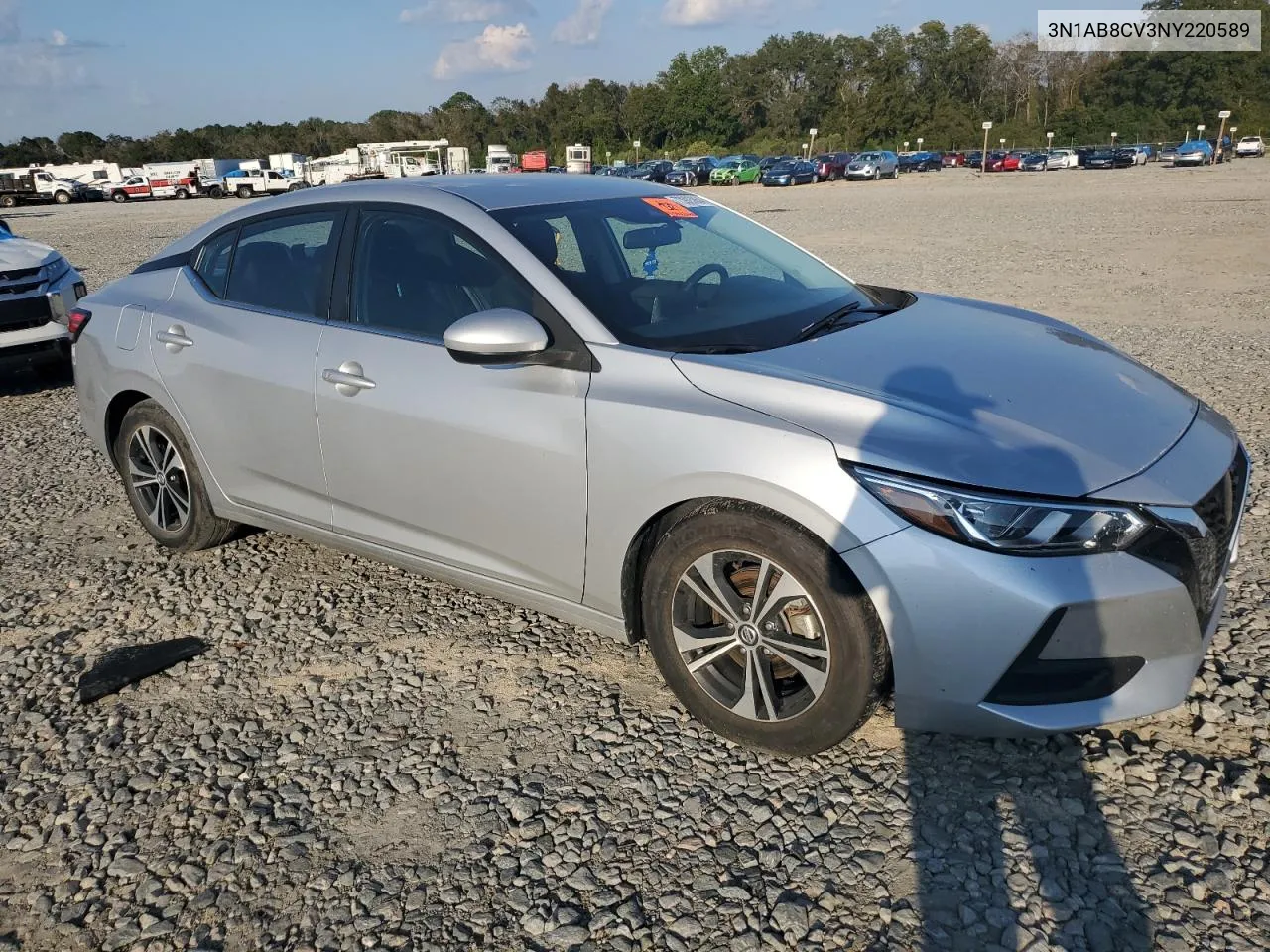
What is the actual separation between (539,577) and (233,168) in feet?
231

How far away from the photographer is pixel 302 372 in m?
3.83

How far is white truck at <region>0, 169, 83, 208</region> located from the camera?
206ft

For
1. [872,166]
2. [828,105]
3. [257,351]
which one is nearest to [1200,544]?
[257,351]

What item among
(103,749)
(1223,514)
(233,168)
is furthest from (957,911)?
(233,168)

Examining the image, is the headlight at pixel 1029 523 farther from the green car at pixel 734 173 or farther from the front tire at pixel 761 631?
the green car at pixel 734 173

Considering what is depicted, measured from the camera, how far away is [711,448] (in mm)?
2836

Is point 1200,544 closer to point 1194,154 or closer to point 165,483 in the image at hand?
point 165,483

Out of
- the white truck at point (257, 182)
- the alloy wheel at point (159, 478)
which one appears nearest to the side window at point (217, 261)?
the alloy wheel at point (159, 478)

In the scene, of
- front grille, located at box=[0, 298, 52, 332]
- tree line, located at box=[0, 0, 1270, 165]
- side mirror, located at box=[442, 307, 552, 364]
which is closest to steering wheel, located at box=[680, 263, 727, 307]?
side mirror, located at box=[442, 307, 552, 364]

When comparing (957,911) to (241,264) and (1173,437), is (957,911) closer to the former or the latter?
(1173,437)

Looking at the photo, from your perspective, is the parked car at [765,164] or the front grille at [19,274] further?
the parked car at [765,164]

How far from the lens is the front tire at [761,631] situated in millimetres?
2693

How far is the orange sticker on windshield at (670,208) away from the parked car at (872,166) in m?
54.6

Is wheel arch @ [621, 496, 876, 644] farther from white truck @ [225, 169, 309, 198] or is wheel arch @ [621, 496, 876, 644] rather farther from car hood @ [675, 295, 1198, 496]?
white truck @ [225, 169, 309, 198]
